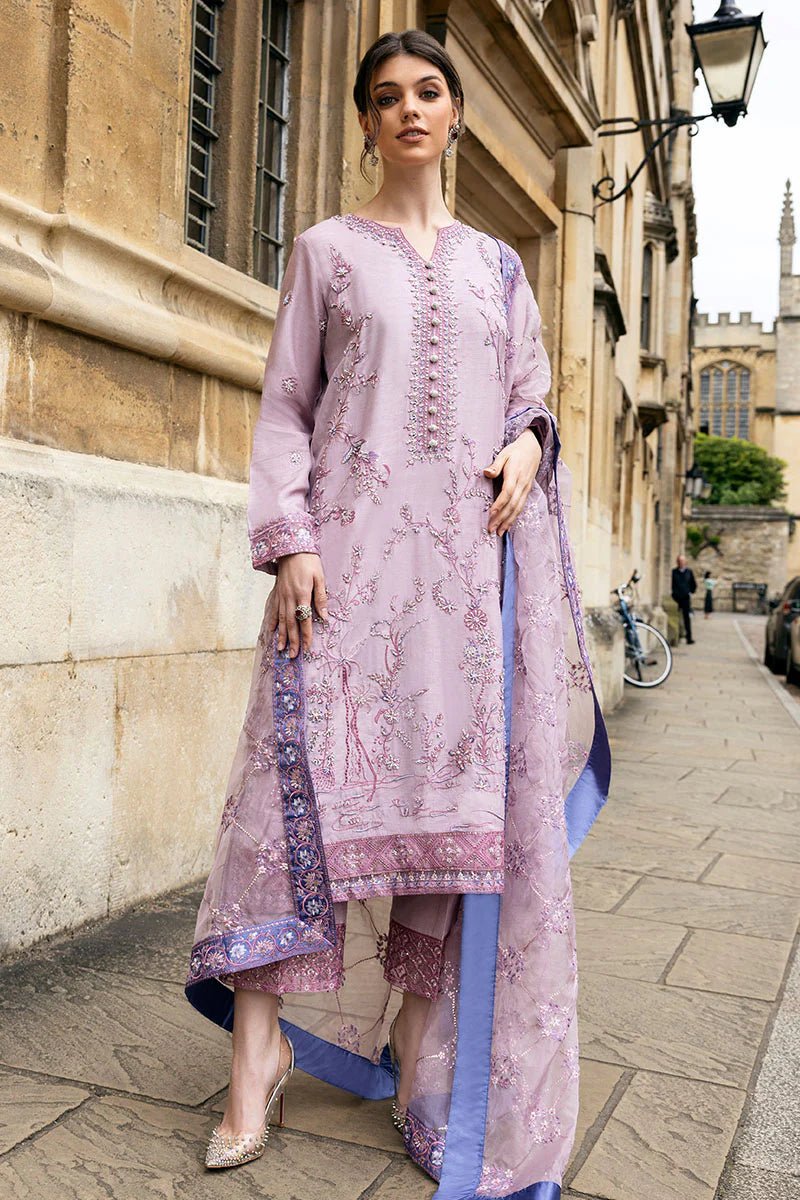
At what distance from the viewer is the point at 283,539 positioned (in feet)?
7.02

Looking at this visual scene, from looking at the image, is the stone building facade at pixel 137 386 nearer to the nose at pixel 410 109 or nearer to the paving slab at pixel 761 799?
the nose at pixel 410 109

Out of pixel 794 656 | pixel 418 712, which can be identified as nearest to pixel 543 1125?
pixel 418 712

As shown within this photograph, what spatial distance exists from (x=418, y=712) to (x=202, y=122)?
11.3ft

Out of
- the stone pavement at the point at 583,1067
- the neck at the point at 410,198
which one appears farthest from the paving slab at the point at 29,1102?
the neck at the point at 410,198

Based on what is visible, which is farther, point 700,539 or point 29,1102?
point 700,539

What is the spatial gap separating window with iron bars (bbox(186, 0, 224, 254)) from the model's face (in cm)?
259

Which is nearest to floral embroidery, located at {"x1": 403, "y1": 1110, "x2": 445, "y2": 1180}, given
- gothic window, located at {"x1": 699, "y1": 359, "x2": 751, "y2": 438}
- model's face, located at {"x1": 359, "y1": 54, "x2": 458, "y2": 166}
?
model's face, located at {"x1": 359, "y1": 54, "x2": 458, "y2": 166}

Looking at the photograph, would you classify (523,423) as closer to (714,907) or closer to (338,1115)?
(338,1115)

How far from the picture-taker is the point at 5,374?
125 inches

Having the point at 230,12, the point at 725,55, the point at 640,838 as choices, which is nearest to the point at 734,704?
the point at 725,55

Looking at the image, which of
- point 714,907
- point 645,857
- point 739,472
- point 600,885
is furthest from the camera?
point 739,472

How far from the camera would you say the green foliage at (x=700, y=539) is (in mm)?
57469

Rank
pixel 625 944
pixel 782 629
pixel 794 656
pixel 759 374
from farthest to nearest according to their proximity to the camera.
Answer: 1. pixel 759 374
2. pixel 782 629
3. pixel 794 656
4. pixel 625 944

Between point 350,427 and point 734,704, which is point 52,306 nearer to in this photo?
point 350,427
